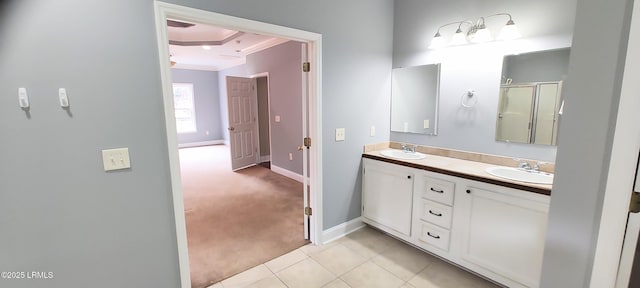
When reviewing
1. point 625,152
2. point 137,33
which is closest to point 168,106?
point 137,33

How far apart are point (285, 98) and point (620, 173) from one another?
433cm

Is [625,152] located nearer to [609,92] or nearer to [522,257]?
[609,92]

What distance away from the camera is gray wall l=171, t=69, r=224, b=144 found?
8.12m

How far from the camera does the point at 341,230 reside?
2760 millimetres

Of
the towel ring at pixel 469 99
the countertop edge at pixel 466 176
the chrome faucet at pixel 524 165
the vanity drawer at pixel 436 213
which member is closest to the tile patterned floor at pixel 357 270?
the vanity drawer at pixel 436 213

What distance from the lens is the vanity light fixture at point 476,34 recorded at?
205 centimetres

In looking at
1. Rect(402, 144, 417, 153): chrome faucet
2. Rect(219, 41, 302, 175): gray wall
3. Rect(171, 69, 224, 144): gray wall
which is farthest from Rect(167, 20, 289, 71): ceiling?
Rect(402, 144, 417, 153): chrome faucet

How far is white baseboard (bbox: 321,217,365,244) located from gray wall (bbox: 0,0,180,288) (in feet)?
4.92

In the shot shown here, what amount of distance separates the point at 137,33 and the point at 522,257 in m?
Answer: 2.84

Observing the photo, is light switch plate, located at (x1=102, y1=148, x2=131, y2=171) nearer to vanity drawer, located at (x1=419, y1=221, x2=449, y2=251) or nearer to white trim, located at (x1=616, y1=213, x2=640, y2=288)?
vanity drawer, located at (x1=419, y1=221, x2=449, y2=251)

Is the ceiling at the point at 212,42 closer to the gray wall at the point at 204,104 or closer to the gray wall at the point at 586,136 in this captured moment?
the gray wall at the point at 204,104

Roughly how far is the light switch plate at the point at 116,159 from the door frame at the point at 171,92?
224 millimetres

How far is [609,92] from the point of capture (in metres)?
0.93

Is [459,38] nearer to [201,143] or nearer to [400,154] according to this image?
[400,154]
